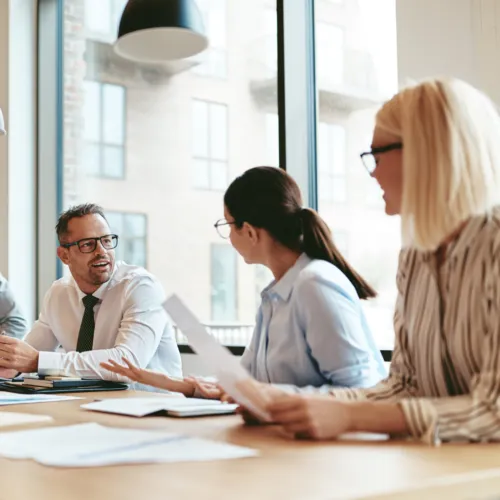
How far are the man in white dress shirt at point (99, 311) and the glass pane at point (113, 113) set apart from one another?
1625 mm

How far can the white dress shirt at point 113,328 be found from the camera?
3131 millimetres

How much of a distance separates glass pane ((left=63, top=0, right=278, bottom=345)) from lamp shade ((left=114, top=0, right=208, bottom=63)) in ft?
4.09

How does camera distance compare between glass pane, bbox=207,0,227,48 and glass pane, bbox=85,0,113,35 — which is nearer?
glass pane, bbox=207,0,227,48

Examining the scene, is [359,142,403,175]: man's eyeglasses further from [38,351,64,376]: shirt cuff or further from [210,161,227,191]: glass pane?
[210,161,227,191]: glass pane

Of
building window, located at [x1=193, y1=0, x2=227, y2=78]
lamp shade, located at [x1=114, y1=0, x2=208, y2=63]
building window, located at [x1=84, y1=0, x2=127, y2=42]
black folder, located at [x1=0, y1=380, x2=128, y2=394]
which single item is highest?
building window, located at [x1=84, y1=0, x2=127, y2=42]

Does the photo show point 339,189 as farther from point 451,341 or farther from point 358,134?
point 451,341

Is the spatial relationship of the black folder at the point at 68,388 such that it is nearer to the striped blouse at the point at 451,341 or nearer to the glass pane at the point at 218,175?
the striped blouse at the point at 451,341

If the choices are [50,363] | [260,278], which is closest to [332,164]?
[260,278]

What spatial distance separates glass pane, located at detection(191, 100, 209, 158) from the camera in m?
4.83

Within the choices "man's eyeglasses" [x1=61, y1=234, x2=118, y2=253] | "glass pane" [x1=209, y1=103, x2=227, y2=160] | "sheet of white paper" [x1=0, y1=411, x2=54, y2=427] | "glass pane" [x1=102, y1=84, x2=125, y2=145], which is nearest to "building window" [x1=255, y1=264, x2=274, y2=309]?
"glass pane" [x1=209, y1=103, x2=227, y2=160]

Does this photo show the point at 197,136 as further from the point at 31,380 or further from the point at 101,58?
the point at 31,380

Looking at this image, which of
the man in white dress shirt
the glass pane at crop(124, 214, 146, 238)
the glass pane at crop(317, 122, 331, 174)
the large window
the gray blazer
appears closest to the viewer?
the man in white dress shirt

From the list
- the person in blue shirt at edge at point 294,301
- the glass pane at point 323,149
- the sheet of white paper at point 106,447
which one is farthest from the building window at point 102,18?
the sheet of white paper at point 106,447

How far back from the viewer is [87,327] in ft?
11.5
